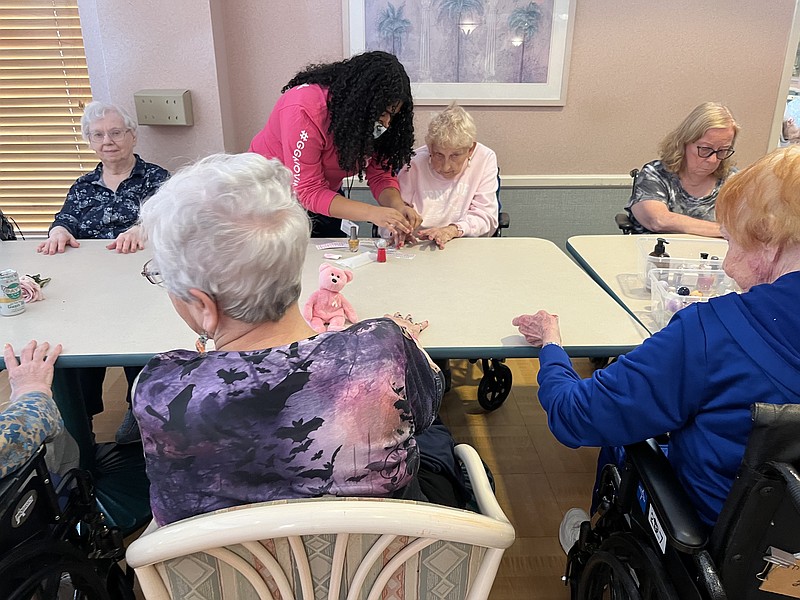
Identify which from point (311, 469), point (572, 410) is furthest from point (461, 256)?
point (311, 469)

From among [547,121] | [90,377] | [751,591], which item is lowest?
[90,377]

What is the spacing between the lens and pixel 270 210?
960 mm

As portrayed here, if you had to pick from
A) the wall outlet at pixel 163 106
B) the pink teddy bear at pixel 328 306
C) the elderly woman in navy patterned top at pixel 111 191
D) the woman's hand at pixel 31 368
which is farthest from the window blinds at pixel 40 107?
the pink teddy bear at pixel 328 306

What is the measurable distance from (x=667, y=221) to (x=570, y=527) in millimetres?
1250

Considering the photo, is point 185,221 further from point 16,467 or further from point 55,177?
point 55,177

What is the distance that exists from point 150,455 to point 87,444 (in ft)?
3.89

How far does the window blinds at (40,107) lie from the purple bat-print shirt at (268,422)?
2956 mm

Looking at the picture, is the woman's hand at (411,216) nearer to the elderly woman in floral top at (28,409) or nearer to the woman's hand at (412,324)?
the woman's hand at (412,324)

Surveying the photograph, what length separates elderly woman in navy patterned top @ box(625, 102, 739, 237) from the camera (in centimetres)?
233

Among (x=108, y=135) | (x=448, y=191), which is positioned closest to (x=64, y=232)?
(x=108, y=135)

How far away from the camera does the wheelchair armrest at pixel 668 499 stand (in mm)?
975

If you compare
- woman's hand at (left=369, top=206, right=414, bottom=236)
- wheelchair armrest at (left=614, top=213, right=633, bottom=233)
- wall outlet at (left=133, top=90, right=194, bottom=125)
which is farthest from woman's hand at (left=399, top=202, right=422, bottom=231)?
wall outlet at (left=133, top=90, right=194, bottom=125)

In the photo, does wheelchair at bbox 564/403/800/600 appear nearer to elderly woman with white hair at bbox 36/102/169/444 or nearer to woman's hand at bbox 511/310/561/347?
woman's hand at bbox 511/310/561/347

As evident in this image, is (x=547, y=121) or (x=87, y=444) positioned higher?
(x=547, y=121)
